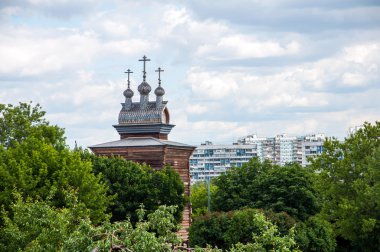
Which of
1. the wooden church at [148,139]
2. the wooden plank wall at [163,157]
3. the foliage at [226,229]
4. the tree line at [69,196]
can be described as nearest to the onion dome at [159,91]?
the wooden church at [148,139]

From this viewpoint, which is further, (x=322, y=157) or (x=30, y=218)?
(x=322, y=157)

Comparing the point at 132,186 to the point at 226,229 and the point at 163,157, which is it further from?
the point at 226,229

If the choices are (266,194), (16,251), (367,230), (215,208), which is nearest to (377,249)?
(367,230)

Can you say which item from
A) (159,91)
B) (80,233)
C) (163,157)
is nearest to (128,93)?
(159,91)

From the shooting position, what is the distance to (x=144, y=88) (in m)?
73.4

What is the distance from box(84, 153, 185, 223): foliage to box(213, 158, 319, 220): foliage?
5.76 meters

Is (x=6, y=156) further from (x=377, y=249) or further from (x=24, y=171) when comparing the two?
(x=377, y=249)

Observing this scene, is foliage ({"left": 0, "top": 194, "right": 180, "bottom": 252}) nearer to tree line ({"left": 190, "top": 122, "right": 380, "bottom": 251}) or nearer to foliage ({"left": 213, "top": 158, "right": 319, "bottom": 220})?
tree line ({"left": 190, "top": 122, "right": 380, "bottom": 251})

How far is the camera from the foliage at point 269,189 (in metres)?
64.2

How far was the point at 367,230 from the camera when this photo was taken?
2176 inches

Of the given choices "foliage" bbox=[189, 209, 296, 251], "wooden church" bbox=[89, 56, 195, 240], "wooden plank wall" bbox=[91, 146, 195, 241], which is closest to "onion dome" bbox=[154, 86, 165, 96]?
"wooden church" bbox=[89, 56, 195, 240]

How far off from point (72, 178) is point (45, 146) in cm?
224

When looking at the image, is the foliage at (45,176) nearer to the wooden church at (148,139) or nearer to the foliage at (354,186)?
the foliage at (354,186)

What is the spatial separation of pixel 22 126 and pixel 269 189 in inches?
671
